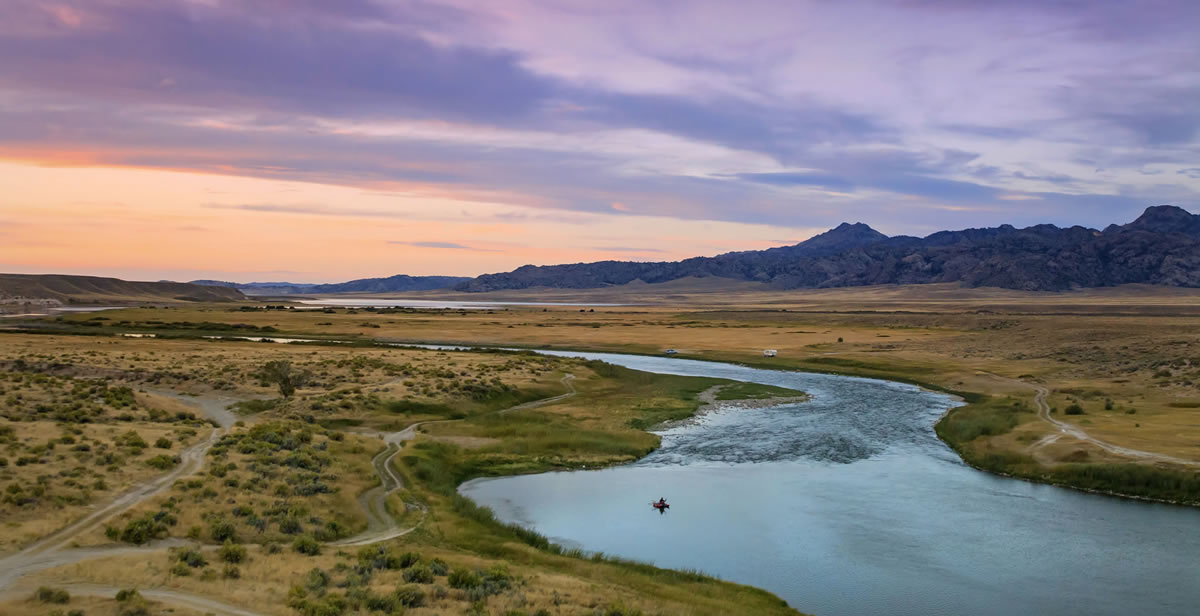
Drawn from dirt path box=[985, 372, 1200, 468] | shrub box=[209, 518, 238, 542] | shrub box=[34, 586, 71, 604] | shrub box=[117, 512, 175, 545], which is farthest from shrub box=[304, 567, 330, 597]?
dirt path box=[985, 372, 1200, 468]

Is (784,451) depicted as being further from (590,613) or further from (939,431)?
(590,613)

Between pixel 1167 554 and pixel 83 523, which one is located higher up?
pixel 83 523

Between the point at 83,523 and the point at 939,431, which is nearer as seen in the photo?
the point at 83,523

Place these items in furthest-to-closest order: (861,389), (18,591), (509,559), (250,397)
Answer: (861,389) → (250,397) → (509,559) → (18,591)

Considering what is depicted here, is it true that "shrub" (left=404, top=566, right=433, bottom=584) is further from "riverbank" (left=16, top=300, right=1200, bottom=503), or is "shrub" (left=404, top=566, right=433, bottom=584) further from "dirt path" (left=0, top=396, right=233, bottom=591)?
"riverbank" (left=16, top=300, right=1200, bottom=503)

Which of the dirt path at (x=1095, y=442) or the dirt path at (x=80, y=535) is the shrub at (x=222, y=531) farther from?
the dirt path at (x=1095, y=442)

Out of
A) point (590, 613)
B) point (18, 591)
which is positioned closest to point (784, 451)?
point (590, 613)

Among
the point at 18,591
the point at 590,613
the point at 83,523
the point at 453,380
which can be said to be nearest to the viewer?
the point at 18,591
